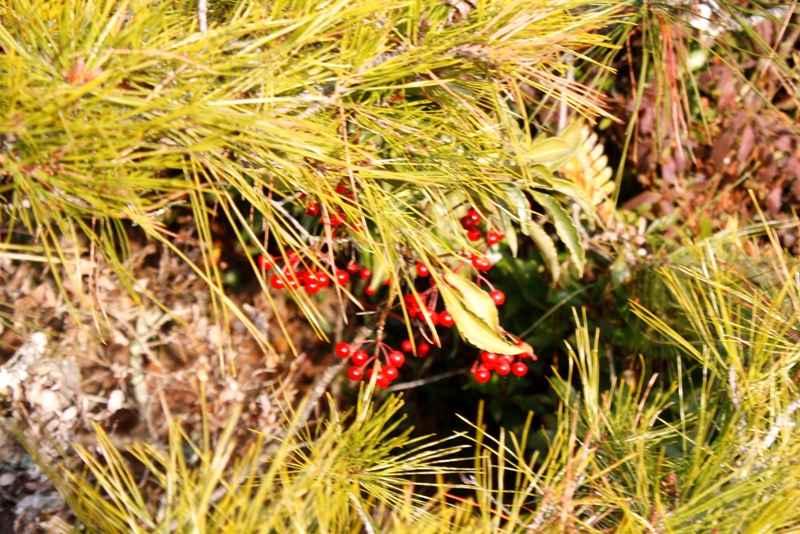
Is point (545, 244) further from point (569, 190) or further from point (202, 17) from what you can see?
point (202, 17)

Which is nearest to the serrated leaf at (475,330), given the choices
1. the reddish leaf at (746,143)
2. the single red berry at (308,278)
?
the single red berry at (308,278)

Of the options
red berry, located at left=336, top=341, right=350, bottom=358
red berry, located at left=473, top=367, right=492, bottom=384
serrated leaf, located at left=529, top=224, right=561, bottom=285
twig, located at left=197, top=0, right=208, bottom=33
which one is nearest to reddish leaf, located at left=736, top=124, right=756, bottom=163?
serrated leaf, located at left=529, top=224, right=561, bottom=285

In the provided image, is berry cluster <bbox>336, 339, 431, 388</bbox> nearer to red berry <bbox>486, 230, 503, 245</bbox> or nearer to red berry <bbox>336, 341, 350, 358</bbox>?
red berry <bbox>336, 341, 350, 358</bbox>

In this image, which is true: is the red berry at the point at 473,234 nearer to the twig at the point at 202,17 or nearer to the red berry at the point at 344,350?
the red berry at the point at 344,350

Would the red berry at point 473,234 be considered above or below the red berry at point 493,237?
→ below

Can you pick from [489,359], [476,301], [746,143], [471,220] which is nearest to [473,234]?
[471,220]

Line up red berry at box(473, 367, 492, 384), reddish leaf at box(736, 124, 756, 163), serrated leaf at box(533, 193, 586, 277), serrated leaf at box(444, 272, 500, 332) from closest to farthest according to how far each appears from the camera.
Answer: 1. serrated leaf at box(444, 272, 500, 332)
2. serrated leaf at box(533, 193, 586, 277)
3. red berry at box(473, 367, 492, 384)
4. reddish leaf at box(736, 124, 756, 163)
